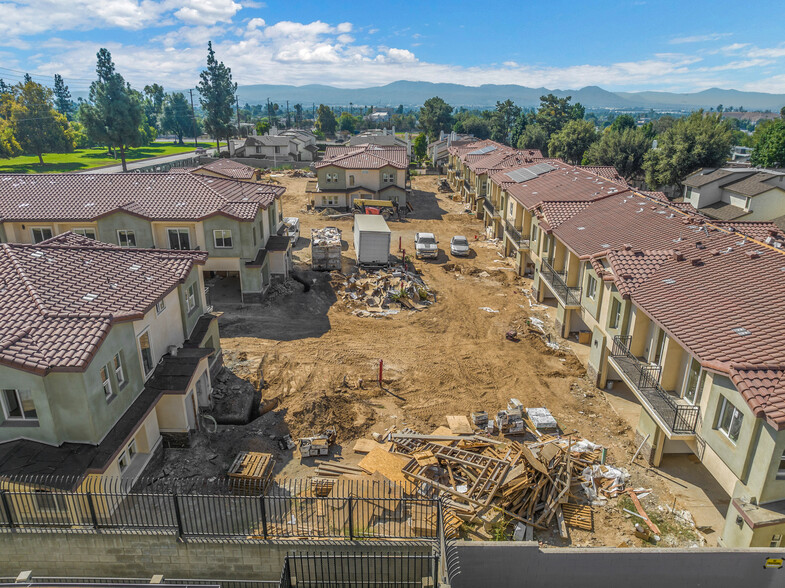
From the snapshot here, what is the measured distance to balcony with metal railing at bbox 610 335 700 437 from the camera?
17.3m

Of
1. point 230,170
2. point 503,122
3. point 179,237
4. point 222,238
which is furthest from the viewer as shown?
point 503,122

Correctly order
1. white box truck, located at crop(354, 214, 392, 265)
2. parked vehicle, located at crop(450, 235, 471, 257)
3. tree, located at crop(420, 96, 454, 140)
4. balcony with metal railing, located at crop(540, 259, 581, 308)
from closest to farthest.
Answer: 1. balcony with metal railing, located at crop(540, 259, 581, 308)
2. white box truck, located at crop(354, 214, 392, 265)
3. parked vehicle, located at crop(450, 235, 471, 257)
4. tree, located at crop(420, 96, 454, 140)

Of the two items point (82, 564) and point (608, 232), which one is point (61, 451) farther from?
point (608, 232)

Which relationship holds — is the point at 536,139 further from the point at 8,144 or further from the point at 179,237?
the point at 8,144

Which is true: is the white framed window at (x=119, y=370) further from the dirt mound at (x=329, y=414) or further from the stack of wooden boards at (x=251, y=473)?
the dirt mound at (x=329, y=414)

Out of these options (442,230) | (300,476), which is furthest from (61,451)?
(442,230)

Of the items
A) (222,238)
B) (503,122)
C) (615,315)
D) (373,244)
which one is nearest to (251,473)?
(615,315)

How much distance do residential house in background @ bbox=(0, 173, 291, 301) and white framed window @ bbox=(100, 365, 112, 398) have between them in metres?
17.2

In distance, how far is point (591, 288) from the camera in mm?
26594

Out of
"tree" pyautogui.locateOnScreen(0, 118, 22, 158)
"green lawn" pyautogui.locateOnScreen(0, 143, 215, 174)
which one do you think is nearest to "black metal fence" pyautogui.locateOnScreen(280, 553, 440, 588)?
"green lawn" pyautogui.locateOnScreen(0, 143, 215, 174)

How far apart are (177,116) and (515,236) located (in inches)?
5598

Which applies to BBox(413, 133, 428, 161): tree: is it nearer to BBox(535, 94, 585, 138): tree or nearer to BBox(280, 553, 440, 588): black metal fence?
BBox(535, 94, 585, 138): tree

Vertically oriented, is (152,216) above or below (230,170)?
below

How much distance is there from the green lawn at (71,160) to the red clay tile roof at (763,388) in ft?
319
